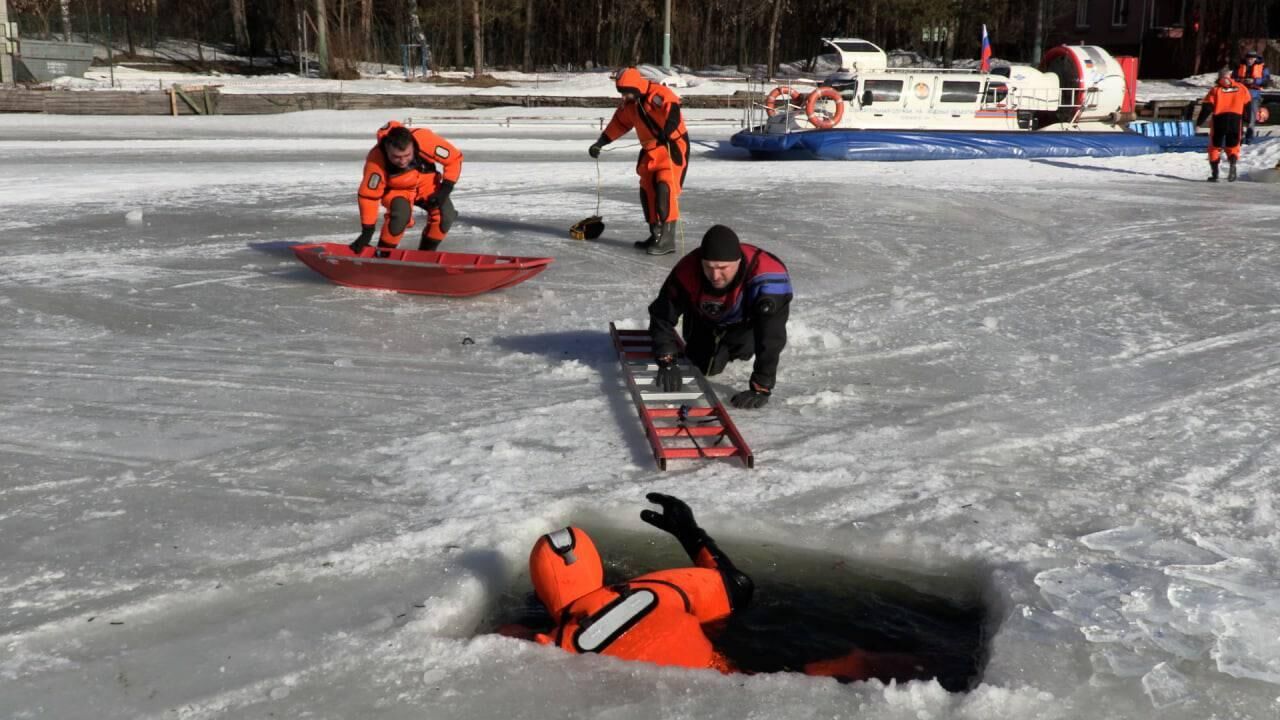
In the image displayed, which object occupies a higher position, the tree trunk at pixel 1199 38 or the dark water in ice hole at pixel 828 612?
the tree trunk at pixel 1199 38

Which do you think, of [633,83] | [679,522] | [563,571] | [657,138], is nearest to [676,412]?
[679,522]

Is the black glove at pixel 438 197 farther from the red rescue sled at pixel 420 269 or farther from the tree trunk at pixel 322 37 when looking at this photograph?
the tree trunk at pixel 322 37

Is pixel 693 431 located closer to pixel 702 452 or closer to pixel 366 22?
pixel 702 452

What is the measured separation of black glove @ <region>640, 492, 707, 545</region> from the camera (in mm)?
3264

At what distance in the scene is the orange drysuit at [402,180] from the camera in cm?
654

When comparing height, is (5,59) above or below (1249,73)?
above

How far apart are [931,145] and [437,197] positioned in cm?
1004

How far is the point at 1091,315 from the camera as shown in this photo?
6.36 meters

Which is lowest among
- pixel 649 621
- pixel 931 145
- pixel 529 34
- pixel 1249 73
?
pixel 649 621

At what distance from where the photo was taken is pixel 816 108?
1594 centimetres

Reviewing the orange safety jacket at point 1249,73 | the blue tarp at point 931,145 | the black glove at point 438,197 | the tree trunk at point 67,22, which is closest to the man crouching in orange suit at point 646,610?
the black glove at point 438,197

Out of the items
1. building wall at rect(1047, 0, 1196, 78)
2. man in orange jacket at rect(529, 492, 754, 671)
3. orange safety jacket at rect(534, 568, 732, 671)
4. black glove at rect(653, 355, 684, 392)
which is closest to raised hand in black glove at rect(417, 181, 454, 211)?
black glove at rect(653, 355, 684, 392)

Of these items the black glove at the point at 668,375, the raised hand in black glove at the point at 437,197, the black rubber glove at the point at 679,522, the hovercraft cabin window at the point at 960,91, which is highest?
the hovercraft cabin window at the point at 960,91

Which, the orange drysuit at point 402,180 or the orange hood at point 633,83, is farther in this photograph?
the orange hood at point 633,83
